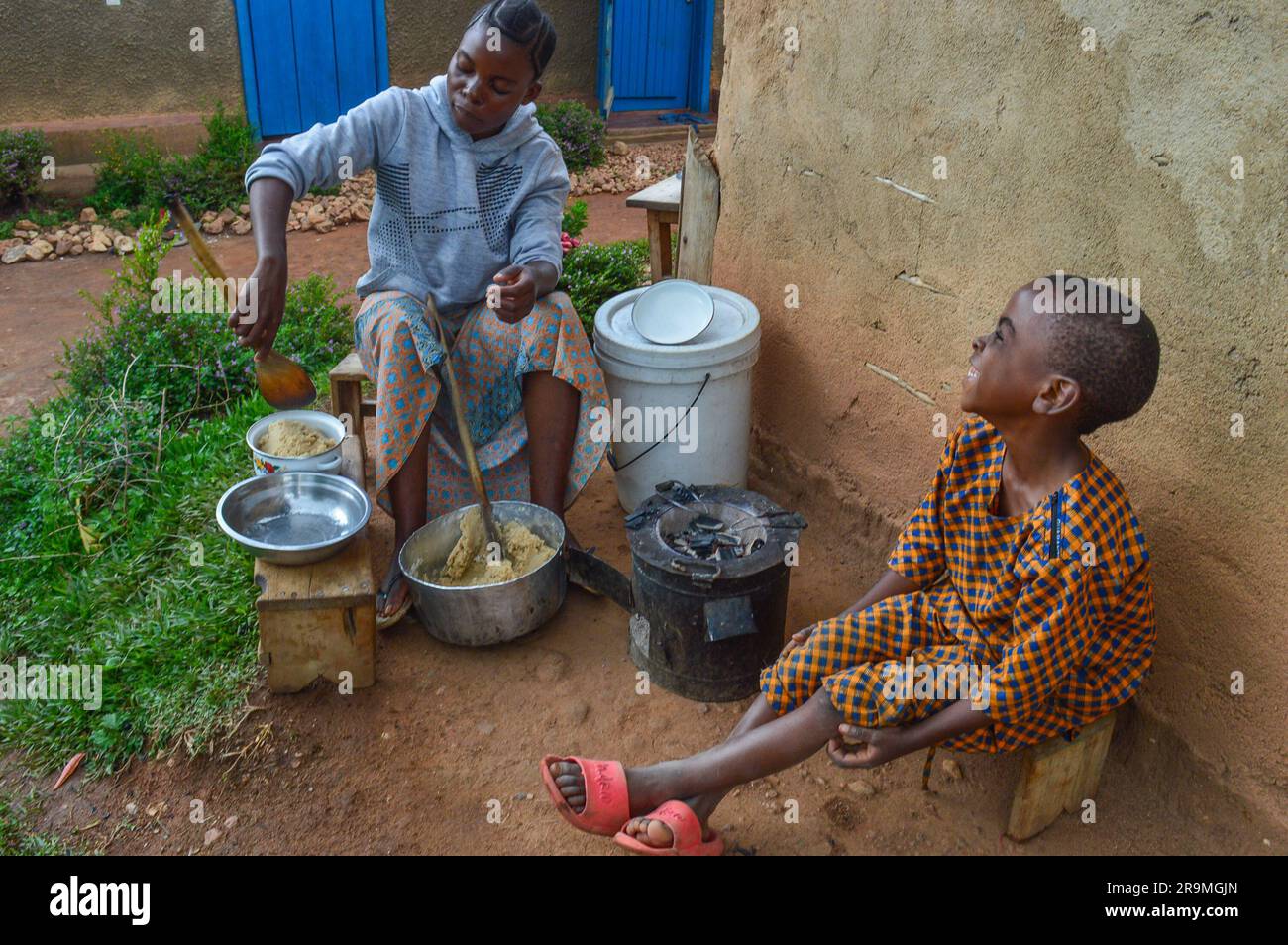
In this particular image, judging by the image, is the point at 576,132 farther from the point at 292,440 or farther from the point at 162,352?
the point at 292,440

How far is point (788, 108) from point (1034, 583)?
209 cm

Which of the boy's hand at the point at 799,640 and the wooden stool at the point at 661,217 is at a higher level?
the wooden stool at the point at 661,217

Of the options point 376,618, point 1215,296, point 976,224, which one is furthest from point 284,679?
point 1215,296

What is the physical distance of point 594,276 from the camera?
505cm

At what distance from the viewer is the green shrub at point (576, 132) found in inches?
339

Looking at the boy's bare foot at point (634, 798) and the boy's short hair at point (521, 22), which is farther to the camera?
the boy's short hair at point (521, 22)

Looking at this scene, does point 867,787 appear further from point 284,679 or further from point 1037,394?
Result: point 284,679

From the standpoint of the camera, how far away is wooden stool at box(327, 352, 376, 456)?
3.84 m

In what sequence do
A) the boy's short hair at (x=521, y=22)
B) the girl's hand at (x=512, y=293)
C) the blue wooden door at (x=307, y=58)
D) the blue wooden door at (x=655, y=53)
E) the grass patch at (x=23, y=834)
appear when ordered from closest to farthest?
the grass patch at (x=23, y=834), the boy's short hair at (x=521, y=22), the girl's hand at (x=512, y=293), the blue wooden door at (x=307, y=58), the blue wooden door at (x=655, y=53)

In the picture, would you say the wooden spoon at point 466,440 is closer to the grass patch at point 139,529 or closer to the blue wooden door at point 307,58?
the grass patch at point 139,529

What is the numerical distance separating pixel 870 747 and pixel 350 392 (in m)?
2.44

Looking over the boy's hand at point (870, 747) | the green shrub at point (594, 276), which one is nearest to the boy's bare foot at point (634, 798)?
the boy's hand at point (870, 747)

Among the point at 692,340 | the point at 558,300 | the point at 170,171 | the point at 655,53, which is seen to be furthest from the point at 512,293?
the point at 655,53

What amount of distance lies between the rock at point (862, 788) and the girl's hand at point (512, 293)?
1.68 metres
